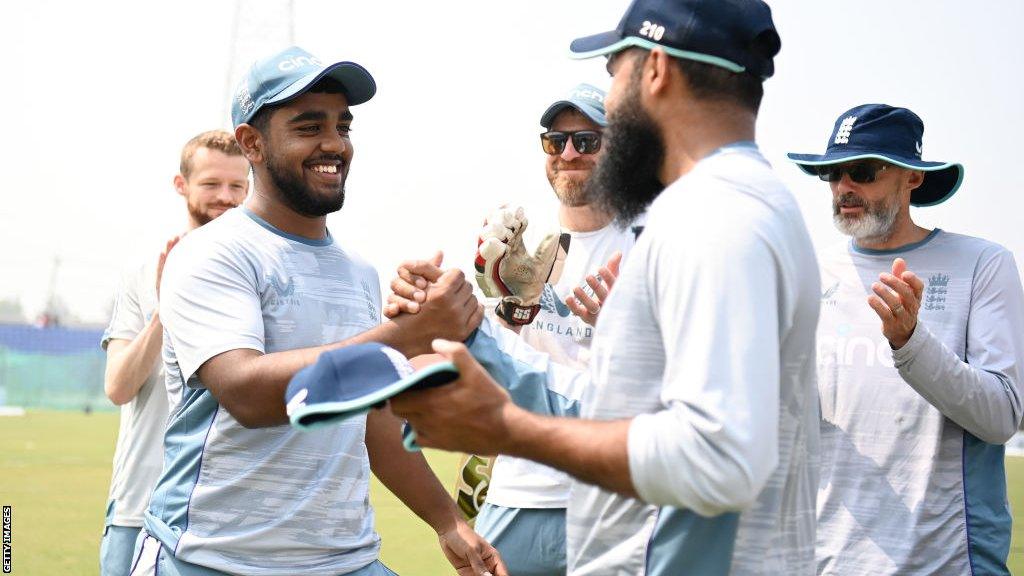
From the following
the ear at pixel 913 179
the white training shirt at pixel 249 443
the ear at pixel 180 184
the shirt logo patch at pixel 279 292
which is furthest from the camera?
the ear at pixel 180 184

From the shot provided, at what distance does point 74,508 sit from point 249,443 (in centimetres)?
927

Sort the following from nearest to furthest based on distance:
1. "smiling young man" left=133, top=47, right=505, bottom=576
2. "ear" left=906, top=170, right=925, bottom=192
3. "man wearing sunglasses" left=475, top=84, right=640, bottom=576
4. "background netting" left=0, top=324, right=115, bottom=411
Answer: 1. "smiling young man" left=133, top=47, right=505, bottom=576
2. "man wearing sunglasses" left=475, top=84, right=640, bottom=576
3. "ear" left=906, top=170, right=925, bottom=192
4. "background netting" left=0, top=324, right=115, bottom=411

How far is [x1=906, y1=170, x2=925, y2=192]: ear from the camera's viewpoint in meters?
4.34

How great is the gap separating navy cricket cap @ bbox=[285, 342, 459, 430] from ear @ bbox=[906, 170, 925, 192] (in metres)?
2.78

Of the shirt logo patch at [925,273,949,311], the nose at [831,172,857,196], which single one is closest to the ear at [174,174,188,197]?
the nose at [831,172,857,196]

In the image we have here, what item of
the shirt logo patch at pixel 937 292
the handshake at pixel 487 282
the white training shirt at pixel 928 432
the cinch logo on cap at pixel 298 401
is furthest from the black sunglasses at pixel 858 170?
the cinch logo on cap at pixel 298 401

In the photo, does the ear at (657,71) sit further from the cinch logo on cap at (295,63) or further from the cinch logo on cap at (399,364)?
the cinch logo on cap at (295,63)

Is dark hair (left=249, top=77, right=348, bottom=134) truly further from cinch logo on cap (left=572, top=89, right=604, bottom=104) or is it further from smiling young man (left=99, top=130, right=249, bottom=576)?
smiling young man (left=99, top=130, right=249, bottom=576)

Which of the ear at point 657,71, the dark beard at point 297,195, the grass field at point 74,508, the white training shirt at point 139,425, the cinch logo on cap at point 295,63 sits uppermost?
the ear at point 657,71

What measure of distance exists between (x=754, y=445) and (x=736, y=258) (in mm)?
320

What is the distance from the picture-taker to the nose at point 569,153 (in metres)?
4.73

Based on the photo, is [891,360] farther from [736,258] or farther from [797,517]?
[736,258]

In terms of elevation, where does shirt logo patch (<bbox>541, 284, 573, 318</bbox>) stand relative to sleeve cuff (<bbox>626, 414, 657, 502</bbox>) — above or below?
below

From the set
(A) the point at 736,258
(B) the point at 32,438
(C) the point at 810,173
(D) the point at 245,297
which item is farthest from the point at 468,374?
(B) the point at 32,438
